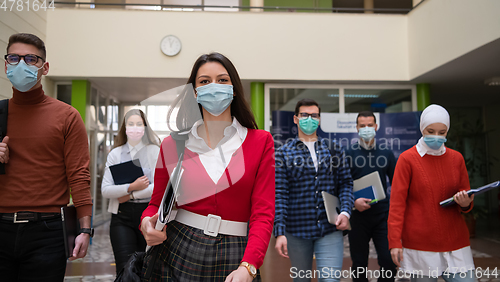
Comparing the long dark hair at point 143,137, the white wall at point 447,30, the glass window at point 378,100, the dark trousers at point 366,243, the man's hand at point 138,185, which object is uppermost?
the white wall at point 447,30

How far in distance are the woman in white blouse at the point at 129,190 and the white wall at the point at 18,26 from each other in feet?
6.76

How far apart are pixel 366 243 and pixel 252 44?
4.87m

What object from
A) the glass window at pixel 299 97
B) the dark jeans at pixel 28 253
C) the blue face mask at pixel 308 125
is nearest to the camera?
the dark jeans at pixel 28 253

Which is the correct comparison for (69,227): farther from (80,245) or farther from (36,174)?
(36,174)

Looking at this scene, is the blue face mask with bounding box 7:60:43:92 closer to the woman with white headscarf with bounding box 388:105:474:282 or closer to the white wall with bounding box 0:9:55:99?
the woman with white headscarf with bounding box 388:105:474:282

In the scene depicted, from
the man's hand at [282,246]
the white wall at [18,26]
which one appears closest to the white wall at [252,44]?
the white wall at [18,26]

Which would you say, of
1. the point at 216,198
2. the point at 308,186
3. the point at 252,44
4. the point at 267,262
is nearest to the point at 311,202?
the point at 308,186

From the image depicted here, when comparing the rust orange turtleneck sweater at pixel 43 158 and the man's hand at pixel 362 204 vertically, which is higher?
the rust orange turtleneck sweater at pixel 43 158

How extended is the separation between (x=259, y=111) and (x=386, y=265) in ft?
15.7

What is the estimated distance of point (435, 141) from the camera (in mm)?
2521

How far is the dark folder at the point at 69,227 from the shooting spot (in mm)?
1926

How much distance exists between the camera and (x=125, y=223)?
9.85 ft

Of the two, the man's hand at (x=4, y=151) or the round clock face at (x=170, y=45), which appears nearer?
the man's hand at (x=4, y=151)

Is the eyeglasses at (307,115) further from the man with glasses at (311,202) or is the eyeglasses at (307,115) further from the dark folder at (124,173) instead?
the dark folder at (124,173)
